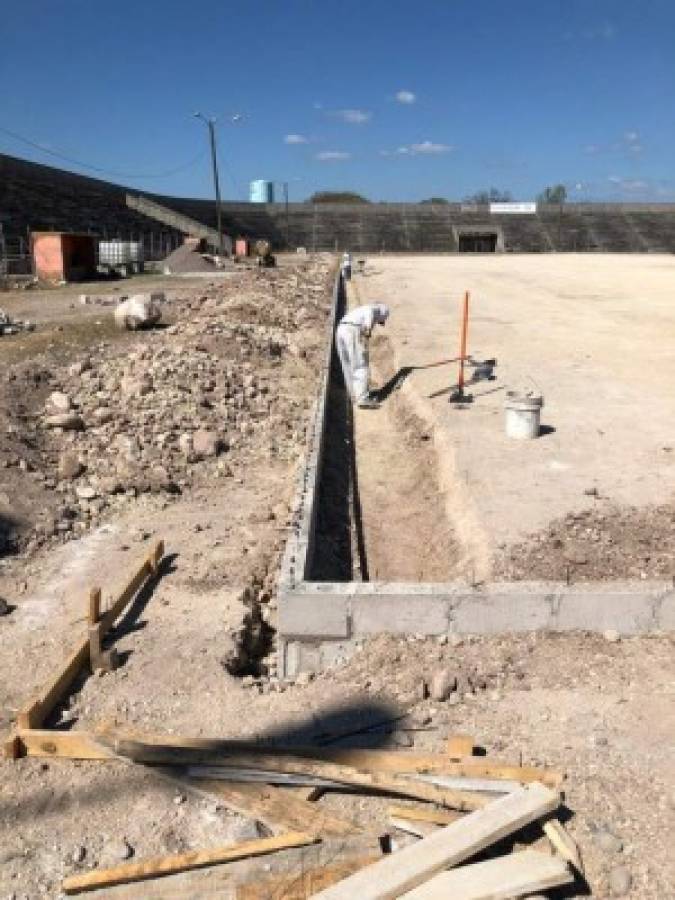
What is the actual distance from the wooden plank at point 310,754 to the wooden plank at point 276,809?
119 millimetres

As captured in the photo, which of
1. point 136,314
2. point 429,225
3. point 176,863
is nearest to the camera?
point 176,863

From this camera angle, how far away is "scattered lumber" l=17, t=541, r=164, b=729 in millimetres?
3830

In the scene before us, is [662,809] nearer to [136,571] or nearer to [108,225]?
[136,571]

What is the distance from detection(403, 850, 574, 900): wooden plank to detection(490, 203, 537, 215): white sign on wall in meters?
65.9

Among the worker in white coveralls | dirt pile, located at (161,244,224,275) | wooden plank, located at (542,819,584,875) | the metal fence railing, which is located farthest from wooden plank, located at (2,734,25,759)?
dirt pile, located at (161,244,224,275)

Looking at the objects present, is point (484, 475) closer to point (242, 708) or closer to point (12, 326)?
point (242, 708)

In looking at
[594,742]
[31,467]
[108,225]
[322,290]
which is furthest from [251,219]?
[594,742]

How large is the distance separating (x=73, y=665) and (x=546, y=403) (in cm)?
649

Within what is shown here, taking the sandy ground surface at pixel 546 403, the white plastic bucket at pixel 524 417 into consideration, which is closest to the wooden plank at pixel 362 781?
the sandy ground surface at pixel 546 403

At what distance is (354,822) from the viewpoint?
128 inches

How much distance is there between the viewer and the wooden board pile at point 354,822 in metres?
2.82

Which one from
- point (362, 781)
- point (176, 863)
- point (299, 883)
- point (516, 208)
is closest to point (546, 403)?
point (362, 781)

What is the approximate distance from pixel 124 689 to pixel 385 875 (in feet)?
6.49

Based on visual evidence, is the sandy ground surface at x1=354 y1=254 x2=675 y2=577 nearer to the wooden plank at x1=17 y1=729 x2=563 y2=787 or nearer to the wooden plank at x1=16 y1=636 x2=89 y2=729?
the wooden plank at x1=17 y1=729 x2=563 y2=787
